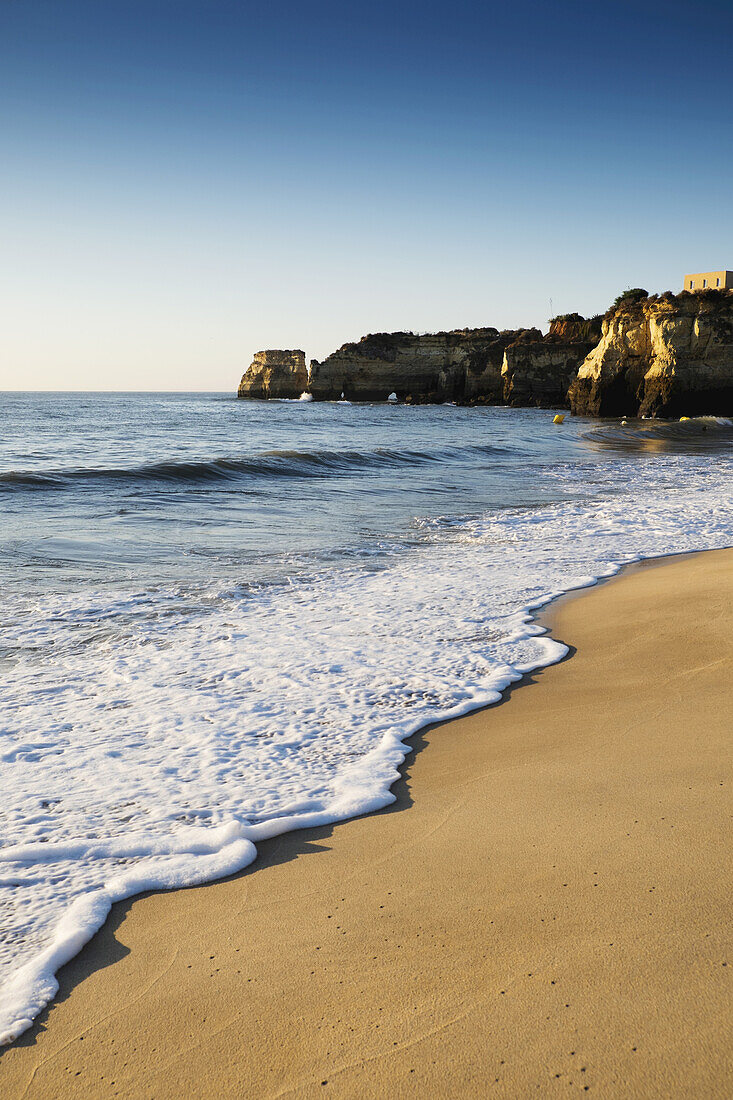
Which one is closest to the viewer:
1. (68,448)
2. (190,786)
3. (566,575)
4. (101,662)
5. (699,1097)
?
(699,1097)

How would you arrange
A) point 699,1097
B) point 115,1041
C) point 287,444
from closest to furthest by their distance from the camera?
point 699,1097 → point 115,1041 → point 287,444

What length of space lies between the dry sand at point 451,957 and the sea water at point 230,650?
0.21m

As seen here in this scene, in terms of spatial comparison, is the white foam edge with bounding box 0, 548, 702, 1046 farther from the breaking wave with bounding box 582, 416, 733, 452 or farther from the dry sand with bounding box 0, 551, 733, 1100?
the breaking wave with bounding box 582, 416, 733, 452

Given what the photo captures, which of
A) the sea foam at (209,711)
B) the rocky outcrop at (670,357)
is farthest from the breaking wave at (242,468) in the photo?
the rocky outcrop at (670,357)

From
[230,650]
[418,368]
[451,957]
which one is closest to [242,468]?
[230,650]

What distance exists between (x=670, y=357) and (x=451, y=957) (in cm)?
3607

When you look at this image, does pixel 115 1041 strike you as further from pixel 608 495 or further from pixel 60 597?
pixel 608 495

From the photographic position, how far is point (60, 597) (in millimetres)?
6277

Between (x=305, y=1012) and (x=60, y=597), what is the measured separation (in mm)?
5187

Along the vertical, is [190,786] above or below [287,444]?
below

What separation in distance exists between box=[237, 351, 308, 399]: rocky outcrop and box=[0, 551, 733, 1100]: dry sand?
283 feet

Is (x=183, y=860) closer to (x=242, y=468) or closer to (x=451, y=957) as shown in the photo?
(x=451, y=957)

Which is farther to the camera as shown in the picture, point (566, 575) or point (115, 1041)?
point (566, 575)

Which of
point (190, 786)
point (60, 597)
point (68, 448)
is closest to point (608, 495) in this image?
point (60, 597)
